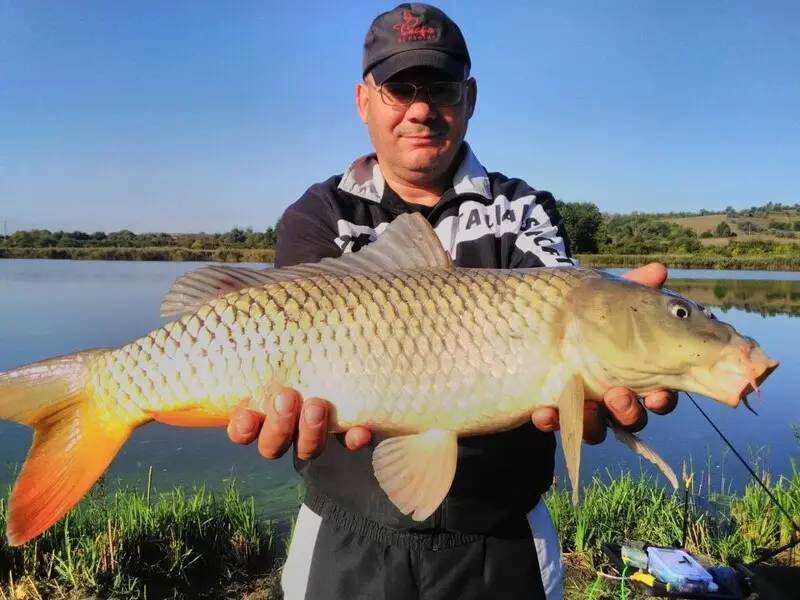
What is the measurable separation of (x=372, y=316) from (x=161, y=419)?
1.27ft

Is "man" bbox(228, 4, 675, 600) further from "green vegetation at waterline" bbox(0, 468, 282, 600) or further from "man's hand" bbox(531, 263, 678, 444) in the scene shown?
"green vegetation at waterline" bbox(0, 468, 282, 600)

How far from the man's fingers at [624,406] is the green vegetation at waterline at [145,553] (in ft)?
5.42

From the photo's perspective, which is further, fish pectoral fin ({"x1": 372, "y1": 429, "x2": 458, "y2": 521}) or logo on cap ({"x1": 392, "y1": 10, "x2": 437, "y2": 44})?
logo on cap ({"x1": 392, "y1": 10, "x2": 437, "y2": 44})

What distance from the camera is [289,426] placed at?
0.99 meters

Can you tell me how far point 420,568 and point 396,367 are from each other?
1.40 ft

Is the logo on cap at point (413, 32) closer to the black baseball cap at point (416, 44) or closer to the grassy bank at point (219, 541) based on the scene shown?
the black baseball cap at point (416, 44)

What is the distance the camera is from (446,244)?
1.40m

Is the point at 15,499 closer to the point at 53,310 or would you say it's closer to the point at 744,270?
the point at 53,310

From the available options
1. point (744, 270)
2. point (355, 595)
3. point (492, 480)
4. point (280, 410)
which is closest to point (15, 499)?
point (280, 410)

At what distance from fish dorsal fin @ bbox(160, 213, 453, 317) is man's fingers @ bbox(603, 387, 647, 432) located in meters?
0.34

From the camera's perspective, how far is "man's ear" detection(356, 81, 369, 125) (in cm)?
151

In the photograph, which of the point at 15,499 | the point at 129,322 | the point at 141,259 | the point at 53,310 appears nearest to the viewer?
the point at 15,499

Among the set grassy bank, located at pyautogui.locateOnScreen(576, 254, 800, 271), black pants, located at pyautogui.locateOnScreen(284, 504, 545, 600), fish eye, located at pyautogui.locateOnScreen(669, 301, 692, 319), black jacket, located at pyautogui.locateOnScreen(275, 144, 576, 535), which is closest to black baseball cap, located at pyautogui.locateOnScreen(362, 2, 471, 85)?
black jacket, located at pyautogui.locateOnScreen(275, 144, 576, 535)

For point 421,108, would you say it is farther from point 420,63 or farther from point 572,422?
point 572,422
